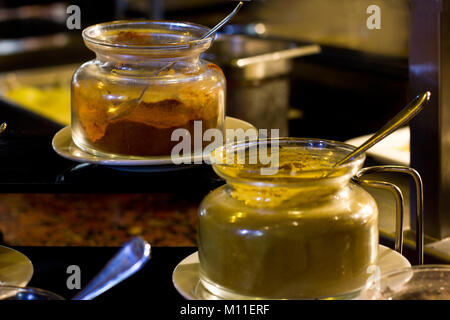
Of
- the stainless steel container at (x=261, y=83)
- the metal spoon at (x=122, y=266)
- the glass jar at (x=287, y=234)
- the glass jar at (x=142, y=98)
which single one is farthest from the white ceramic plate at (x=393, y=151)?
the stainless steel container at (x=261, y=83)

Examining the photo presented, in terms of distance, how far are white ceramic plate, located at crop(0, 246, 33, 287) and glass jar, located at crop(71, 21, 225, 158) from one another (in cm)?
17

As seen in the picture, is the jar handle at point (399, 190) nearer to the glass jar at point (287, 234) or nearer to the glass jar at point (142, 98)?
the glass jar at point (287, 234)

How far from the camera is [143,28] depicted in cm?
101

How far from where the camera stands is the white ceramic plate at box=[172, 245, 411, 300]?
717 mm

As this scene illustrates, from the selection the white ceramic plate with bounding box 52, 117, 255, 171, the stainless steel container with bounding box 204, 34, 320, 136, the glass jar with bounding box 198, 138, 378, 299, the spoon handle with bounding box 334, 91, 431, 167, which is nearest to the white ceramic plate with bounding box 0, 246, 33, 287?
the white ceramic plate with bounding box 52, 117, 255, 171

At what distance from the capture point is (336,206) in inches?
27.3

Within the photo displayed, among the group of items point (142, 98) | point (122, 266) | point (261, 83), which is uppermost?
point (142, 98)

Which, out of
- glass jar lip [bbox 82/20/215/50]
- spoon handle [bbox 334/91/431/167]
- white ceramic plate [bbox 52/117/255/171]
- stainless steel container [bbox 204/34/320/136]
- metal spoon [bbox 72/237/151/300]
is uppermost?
glass jar lip [bbox 82/20/215/50]

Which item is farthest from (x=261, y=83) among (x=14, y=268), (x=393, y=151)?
(x=14, y=268)

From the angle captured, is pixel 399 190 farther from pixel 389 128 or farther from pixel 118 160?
pixel 118 160

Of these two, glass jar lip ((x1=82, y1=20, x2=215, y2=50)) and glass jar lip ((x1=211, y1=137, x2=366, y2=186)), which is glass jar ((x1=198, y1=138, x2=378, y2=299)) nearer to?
glass jar lip ((x1=211, y1=137, x2=366, y2=186))

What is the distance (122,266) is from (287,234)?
16 centimetres

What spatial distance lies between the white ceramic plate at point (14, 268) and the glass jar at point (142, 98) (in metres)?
0.17

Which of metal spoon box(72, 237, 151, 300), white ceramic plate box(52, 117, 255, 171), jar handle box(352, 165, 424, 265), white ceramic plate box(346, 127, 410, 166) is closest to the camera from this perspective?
metal spoon box(72, 237, 151, 300)
